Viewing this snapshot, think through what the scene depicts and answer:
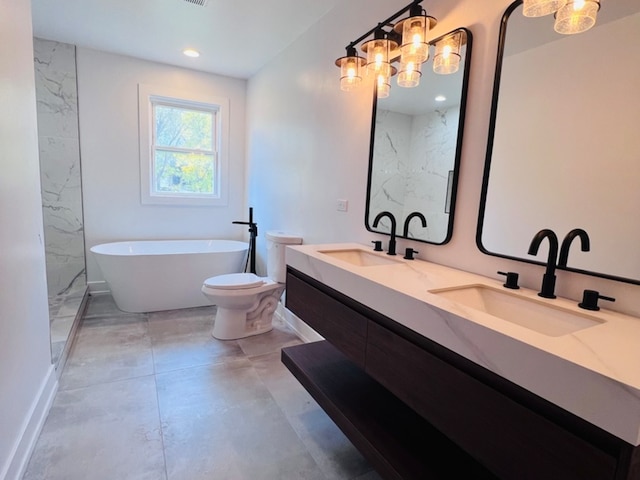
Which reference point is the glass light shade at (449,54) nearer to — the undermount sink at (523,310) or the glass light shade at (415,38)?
the glass light shade at (415,38)

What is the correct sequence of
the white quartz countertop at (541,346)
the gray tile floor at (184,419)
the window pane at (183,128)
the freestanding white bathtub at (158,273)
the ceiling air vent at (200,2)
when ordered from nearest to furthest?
the white quartz countertop at (541,346)
the gray tile floor at (184,419)
the ceiling air vent at (200,2)
the freestanding white bathtub at (158,273)
the window pane at (183,128)

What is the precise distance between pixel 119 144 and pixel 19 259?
2.46m

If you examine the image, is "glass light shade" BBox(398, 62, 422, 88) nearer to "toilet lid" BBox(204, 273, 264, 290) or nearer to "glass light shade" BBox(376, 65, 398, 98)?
"glass light shade" BBox(376, 65, 398, 98)

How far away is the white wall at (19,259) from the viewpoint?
133 centimetres

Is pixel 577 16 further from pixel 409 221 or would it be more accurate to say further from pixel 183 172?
pixel 183 172

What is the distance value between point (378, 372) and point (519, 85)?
1.21 metres

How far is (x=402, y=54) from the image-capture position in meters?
1.61

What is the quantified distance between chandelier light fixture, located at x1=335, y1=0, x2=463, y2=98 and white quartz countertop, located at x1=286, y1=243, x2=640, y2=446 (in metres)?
1.01

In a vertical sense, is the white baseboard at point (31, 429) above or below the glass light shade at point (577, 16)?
below

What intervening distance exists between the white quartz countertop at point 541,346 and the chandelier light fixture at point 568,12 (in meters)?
0.88

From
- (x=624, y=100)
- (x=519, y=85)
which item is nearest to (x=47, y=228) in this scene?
(x=519, y=85)

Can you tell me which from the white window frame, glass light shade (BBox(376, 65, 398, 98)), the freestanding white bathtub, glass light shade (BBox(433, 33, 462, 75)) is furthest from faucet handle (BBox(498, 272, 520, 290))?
the white window frame

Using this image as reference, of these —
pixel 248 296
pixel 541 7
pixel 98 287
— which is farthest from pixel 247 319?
pixel 541 7

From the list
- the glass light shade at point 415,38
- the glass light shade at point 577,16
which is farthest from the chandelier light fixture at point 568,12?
the glass light shade at point 415,38
